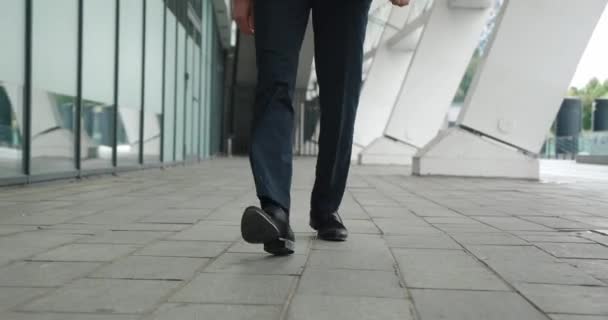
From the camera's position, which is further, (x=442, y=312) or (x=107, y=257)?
(x=107, y=257)

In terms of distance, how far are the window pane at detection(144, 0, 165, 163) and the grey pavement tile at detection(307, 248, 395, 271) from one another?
24.5ft

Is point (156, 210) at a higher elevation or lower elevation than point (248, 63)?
lower

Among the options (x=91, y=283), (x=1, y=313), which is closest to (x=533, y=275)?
(x=91, y=283)

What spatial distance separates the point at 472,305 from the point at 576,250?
119 centimetres

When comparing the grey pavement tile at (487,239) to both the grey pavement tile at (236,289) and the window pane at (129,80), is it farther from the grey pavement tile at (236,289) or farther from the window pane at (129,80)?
the window pane at (129,80)

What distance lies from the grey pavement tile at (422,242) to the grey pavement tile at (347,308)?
998 millimetres

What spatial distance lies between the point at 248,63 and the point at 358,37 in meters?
22.3

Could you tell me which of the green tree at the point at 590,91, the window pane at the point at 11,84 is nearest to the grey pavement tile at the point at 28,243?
the window pane at the point at 11,84

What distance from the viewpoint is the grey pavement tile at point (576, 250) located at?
8.25ft

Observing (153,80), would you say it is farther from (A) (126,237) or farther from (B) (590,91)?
(B) (590,91)

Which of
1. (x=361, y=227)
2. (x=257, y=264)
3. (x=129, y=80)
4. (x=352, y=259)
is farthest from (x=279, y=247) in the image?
(x=129, y=80)

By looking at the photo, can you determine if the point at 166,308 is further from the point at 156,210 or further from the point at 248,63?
the point at 248,63

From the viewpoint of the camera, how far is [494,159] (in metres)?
9.26

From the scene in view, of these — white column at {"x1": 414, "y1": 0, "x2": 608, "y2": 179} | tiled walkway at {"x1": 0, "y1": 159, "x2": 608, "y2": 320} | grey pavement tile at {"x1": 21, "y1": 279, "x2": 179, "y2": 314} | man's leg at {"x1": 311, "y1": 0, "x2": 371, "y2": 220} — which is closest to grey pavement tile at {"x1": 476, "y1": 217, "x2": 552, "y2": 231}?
tiled walkway at {"x1": 0, "y1": 159, "x2": 608, "y2": 320}
